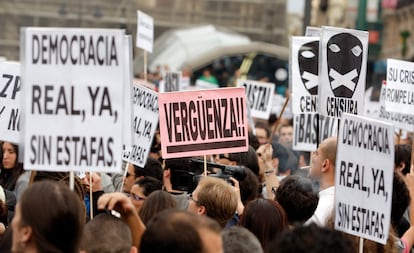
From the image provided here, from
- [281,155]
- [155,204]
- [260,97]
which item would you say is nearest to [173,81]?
[260,97]

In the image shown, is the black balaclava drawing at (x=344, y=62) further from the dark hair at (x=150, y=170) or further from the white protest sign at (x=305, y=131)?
the white protest sign at (x=305, y=131)

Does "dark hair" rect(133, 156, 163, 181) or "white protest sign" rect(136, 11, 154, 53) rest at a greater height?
"white protest sign" rect(136, 11, 154, 53)

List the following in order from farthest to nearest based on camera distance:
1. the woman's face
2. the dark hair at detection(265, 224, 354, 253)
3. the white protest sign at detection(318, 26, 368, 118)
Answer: the woman's face
the white protest sign at detection(318, 26, 368, 118)
the dark hair at detection(265, 224, 354, 253)

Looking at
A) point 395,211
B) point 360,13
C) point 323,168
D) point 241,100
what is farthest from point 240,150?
point 360,13

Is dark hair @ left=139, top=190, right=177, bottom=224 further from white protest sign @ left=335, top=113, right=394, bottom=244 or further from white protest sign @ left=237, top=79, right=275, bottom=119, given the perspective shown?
white protest sign @ left=237, top=79, right=275, bottom=119

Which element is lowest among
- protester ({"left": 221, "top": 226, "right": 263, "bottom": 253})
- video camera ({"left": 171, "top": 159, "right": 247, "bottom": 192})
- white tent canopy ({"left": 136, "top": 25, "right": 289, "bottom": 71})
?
white tent canopy ({"left": 136, "top": 25, "right": 289, "bottom": 71})

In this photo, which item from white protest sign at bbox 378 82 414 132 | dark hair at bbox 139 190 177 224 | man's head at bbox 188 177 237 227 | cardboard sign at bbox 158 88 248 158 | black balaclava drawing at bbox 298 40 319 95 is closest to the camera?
dark hair at bbox 139 190 177 224

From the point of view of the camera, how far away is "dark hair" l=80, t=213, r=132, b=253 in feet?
23.0

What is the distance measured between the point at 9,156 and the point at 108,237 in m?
4.84

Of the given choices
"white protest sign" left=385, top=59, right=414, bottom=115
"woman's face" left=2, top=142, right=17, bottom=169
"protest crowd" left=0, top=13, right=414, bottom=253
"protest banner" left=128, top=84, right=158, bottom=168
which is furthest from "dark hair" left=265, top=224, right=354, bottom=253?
"white protest sign" left=385, top=59, right=414, bottom=115

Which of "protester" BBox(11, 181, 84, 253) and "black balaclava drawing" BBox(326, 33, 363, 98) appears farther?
"black balaclava drawing" BBox(326, 33, 363, 98)

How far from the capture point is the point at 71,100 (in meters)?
7.32

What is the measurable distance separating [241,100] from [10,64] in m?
1.62

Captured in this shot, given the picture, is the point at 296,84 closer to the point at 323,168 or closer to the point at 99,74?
the point at 323,168
